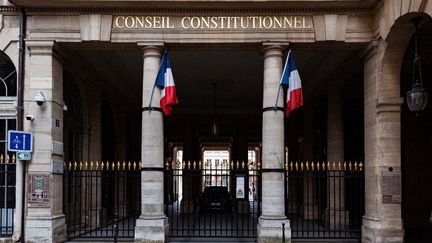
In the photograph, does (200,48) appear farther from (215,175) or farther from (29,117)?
(29,117)

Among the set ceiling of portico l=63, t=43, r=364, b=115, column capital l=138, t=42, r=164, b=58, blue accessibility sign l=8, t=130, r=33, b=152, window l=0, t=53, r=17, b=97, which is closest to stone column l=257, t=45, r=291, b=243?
ceiling of portico l=63, t=43, r=364, b=115

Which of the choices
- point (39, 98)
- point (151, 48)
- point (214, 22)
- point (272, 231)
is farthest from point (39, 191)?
point (214, 22)

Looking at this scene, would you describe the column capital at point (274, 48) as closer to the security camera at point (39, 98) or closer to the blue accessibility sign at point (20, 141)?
the security camera at point (39, 98)

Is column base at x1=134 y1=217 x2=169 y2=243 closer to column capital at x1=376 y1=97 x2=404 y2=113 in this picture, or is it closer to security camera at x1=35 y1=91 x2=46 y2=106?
security camera at x1=35 y1=91 x2=46 y2=106

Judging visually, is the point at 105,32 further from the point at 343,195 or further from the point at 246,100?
the point at 246,100

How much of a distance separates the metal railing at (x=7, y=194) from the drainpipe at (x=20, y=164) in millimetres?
543

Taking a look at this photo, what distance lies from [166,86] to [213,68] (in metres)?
4.72

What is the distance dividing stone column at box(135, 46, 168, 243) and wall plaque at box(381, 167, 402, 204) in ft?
18.1

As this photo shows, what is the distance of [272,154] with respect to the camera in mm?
12523

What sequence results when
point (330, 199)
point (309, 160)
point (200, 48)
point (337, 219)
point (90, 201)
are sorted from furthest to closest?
point (309, 160) → point (330, 199) → point (337, 219) → point (90, 201) → point (200, 48)

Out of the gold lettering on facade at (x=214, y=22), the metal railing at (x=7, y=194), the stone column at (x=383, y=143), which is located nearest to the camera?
the stone column at (x=383, y=143)

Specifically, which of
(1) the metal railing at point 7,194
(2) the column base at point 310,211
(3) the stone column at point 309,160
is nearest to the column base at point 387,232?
(3) the stone column at point 309,160

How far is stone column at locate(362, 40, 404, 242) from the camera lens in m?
12.0

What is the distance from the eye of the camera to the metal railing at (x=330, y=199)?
13.8 m
